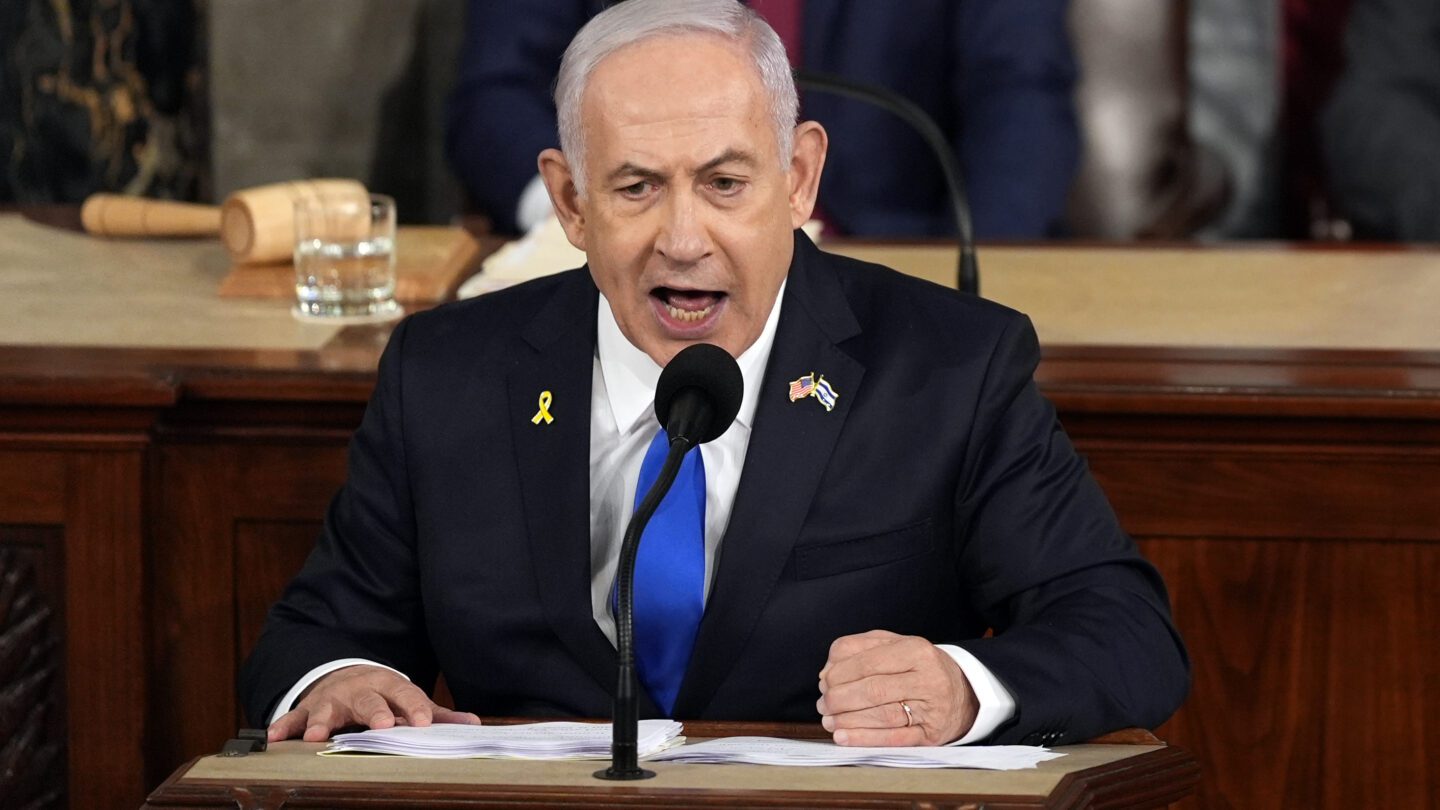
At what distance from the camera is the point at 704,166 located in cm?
168

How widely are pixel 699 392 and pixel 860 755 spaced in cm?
29

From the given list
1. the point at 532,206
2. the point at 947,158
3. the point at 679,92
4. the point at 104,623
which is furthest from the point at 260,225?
the point at 679,92

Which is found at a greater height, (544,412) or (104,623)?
(544,412)

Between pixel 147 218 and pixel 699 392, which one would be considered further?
pixel 147 218

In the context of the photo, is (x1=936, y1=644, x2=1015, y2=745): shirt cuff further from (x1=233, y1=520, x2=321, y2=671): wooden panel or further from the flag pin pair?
(x1=233, y1=520, x2=321, y2=671): wooden panel

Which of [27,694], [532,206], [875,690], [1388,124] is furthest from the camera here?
[1388,124]

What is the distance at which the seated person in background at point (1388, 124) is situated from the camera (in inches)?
163

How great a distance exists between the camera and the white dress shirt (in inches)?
71.4

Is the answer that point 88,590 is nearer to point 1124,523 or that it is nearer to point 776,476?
point 776,476

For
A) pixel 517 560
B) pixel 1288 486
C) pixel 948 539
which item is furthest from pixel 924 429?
pixel 1288 486

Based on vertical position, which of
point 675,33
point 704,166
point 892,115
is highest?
point 892,115

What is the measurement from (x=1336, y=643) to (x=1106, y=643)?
57 cm

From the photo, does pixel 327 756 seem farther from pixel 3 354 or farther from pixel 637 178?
pixel 3 354

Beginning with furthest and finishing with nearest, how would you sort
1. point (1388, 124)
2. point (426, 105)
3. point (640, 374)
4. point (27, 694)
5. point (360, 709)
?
point (426, 105)
point (1388, 124)
point (27, 694)
point (640, 374)
point (360, 709)
